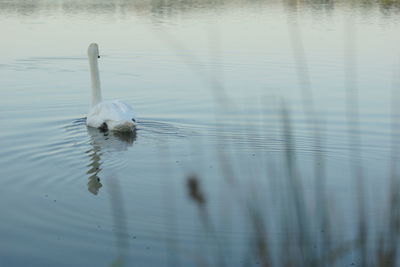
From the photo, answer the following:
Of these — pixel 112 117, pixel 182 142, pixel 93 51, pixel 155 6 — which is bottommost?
pixel 182 142

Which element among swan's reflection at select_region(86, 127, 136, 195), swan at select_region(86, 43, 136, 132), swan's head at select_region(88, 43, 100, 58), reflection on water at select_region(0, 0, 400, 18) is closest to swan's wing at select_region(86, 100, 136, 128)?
swan at select_region(86, 43, 136, 132)

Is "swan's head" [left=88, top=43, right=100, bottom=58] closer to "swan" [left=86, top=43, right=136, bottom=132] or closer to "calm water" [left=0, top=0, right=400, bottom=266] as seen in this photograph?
"calm water" [left=0, top=0, right=400, bottom=266]

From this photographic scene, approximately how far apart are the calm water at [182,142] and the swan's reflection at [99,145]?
0.02 meters

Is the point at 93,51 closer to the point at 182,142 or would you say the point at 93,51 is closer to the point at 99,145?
the point at 99,145

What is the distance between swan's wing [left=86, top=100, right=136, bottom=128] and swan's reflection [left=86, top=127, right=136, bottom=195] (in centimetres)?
15

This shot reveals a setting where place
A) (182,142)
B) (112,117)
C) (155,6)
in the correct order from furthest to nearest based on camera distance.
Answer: (155,6)
(112,117)
(182,142)

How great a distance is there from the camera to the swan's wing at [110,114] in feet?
31.7

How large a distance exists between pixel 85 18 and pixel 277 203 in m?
21.5

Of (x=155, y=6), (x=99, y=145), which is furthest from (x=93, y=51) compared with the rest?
(x=155, y=6)

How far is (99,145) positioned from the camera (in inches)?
359

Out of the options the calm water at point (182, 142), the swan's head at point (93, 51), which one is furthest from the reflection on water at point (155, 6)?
the swan's head at point (93, 51)

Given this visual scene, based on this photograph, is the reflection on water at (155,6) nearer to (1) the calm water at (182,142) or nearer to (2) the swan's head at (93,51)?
(1) the calm water at (182,142)

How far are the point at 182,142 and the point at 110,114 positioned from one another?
4.29 ft

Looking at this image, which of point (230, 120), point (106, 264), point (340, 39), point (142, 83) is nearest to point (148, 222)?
point (106, 264)
